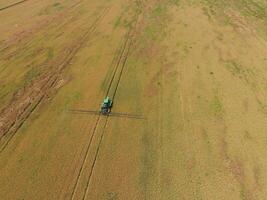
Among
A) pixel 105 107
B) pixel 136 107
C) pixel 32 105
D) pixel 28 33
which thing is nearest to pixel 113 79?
pixel 105 107

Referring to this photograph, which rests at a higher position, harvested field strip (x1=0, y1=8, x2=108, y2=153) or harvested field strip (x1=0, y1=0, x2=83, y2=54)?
harvested field strip (x1=0, y1=0, x2=83, y2=54)

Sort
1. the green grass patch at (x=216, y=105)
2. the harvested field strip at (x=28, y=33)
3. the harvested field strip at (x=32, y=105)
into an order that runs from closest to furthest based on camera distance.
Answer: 1. the harvested field strip at (x=32, y=105)
2. the green grass patch at (x=216, y=105)
3. the harvested field strip at (x=28, y=33)

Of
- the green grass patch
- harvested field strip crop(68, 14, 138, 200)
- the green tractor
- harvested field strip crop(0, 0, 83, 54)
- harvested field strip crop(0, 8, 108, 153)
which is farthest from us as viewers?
harvested field strip crop(0, 0, 83, 54)

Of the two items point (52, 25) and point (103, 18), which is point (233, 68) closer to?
point (103, 18)

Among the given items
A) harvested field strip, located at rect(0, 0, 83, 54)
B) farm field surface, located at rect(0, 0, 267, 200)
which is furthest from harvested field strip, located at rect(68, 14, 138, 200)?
harvested field strip, located at rect(0, 0, 83, 54)

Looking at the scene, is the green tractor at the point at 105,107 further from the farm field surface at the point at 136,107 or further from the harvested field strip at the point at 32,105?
the harvested field strip at the point at 32,105

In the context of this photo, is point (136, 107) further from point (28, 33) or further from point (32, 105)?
point (28, 33)

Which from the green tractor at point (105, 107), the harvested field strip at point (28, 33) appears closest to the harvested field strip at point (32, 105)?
the green tractor at point (105, 107)

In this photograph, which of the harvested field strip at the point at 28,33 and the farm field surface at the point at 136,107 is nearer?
the farm field surface at the point at 136,107

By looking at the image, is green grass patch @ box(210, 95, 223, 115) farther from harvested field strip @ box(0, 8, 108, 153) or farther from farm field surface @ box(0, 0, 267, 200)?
harvested field strip @ box(0, 8, 108, 153)
